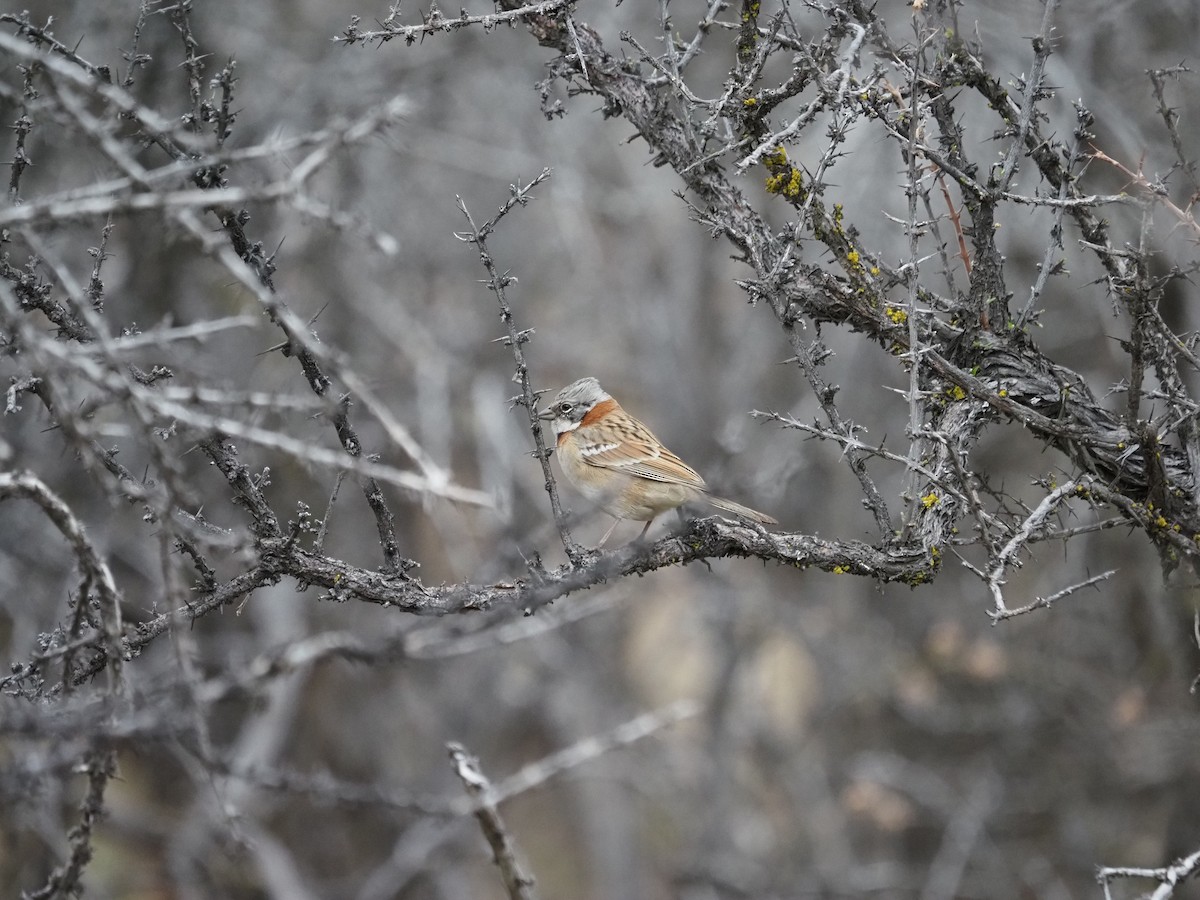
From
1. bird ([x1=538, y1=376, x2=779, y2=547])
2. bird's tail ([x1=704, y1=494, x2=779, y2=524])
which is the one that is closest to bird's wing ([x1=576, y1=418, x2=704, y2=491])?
bird ([x1=538, y1=376, x2=779, y2=547])

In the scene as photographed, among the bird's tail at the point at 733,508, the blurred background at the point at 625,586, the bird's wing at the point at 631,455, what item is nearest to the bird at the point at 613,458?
the bird's wing at the point at 631,455

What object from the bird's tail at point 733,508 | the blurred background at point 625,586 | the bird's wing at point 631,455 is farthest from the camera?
the blurred background at point 625,586

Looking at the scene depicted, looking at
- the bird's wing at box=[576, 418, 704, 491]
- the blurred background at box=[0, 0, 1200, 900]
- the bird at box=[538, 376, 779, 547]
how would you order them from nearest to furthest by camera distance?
the bird at box=[538, 376, 779, 547]
the bird's wing at box=[576, 418, 704, 491]
the blurred background at box=[0, 0, 1200, 900]

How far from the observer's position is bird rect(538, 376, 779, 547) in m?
6.36

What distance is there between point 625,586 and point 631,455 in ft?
4.80

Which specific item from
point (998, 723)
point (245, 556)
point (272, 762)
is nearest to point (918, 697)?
point (998, 723)

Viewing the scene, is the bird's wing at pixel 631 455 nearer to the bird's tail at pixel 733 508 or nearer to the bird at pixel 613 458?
the bird at pixel 613 458

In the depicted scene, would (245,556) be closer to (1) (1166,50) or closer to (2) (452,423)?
(1) (1166,50)

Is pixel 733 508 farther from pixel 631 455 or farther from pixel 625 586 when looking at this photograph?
pixel 625 586

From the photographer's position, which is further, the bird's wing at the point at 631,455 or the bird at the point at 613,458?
the bird's wing at the point at 631,455

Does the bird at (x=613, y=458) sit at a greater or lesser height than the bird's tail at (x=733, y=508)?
greater

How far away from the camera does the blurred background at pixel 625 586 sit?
28.3 feet

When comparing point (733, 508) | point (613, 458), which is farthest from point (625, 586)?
point (733, 508)

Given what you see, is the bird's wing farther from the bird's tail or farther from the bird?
the bird's tail
